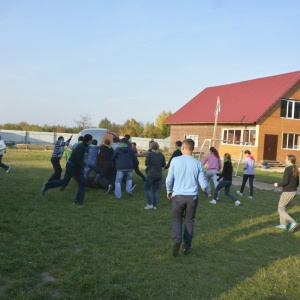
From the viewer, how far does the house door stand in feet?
98.2

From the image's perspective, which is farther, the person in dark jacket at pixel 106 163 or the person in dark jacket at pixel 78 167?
the person in dark jacket at pixel 106 163

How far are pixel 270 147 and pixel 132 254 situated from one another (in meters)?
26.5

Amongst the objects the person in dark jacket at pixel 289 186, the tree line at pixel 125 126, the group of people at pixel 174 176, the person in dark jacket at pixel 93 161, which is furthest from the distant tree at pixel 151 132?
the person in dark jacket at pixel 289 186

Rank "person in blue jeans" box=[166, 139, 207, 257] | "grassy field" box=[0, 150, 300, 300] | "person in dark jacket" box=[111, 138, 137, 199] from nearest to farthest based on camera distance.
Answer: "grassy field" box=[0, 150, 300, 300] < "person in blue jeans" box=[166, 139, 207, 257] < "person in dark jacket" box=[111, 138, 137, 199]

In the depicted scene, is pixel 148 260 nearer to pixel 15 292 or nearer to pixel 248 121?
pixel 15 292

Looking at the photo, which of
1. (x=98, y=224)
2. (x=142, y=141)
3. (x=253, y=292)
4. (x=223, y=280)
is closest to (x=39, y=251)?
(x=98, y=224)

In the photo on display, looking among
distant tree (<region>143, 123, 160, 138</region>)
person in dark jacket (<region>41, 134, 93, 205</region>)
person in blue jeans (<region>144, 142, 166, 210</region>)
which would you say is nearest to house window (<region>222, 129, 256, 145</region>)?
person in blue jeans (<region>144, 142, 166, 210</region>)

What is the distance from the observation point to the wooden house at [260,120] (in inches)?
1168

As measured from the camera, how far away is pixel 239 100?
33.4 meters

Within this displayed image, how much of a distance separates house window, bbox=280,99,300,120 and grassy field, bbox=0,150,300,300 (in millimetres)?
22967

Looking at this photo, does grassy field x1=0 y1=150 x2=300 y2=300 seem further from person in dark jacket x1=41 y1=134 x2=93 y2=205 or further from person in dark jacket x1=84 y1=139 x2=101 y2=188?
person in dark jacket x1=84 y1=139 x2=101 y2=188

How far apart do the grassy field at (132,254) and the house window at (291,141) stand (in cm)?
2287

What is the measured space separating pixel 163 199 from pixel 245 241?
14.2 ft

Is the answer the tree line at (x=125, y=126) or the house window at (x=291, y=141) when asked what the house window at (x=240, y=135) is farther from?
the tree line at (x=125, y=126)
